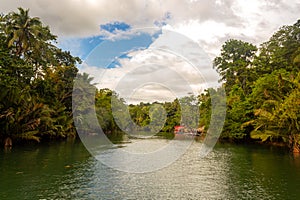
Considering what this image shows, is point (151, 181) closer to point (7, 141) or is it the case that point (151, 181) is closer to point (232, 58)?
point (7, 141)

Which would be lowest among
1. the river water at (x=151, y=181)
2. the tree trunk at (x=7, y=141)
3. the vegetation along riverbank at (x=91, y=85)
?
the river water at (x=151, y=181)

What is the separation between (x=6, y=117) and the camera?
19.5 m

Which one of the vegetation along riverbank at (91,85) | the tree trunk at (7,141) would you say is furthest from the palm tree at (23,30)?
the tree trunk at (7,141)

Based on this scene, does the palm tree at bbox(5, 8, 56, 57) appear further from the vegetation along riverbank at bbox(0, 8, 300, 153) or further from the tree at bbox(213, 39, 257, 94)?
the tree at bbox(213, 39, 257, 94)

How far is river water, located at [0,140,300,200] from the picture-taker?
879 cm

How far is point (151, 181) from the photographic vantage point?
10602 mm

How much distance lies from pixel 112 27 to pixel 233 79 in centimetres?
2712

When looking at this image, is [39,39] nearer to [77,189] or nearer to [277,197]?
[77,189]

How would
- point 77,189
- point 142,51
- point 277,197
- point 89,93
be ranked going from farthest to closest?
1. point 89,93
2. point 142,51
3. point 77,189
4. point 277,197

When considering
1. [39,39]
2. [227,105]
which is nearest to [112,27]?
[39,39]

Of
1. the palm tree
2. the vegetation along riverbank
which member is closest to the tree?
the vegetation along riverbank

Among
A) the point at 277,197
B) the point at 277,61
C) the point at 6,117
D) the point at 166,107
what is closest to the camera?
the point at 277,197

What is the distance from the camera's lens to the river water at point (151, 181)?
879cm

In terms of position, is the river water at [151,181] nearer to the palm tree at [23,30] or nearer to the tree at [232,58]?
the palm tree at [23,30]
